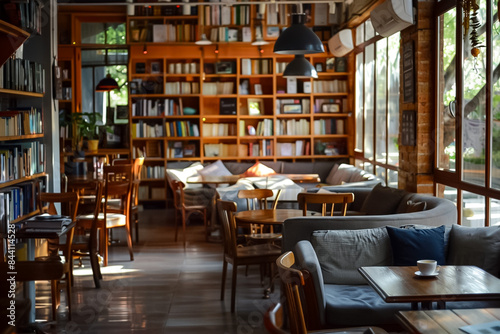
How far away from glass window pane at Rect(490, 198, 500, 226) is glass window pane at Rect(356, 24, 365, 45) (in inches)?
229

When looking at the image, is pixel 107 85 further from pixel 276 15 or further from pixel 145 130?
pixel 276 15

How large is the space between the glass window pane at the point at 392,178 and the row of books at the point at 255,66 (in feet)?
12.4

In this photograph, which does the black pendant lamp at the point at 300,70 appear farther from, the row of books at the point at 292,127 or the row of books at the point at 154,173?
the row of books at the point at 154,173

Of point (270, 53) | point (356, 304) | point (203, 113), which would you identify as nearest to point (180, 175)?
point (203, 113)

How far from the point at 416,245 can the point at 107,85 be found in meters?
8.30

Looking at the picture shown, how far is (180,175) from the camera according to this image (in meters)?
11.2

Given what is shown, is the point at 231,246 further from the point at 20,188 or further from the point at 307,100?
the point at 307,100

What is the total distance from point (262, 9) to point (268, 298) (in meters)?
7.23

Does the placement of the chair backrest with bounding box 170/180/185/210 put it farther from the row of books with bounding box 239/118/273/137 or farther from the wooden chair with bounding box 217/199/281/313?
the wooden chair with bounding box 217/199/281/313

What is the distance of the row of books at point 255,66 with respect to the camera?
12.6 metres

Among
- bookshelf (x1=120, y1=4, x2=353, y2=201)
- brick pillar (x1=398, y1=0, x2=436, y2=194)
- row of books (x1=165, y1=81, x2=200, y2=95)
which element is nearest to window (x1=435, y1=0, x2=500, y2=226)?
brick pillar (x1=398, y1=0, x2=436, y2=194)

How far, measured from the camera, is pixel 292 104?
12.7 metres

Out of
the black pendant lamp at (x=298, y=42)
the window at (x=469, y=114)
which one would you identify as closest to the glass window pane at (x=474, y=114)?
the window at (x=469, y=114)

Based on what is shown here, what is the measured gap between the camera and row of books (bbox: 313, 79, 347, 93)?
12.7m
